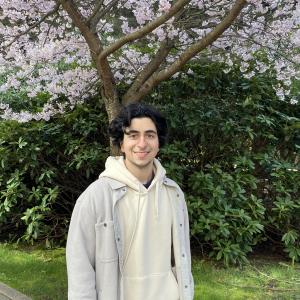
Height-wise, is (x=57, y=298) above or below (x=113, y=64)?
below

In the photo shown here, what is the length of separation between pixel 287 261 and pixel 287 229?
333 millimetres

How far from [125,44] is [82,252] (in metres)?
2.88

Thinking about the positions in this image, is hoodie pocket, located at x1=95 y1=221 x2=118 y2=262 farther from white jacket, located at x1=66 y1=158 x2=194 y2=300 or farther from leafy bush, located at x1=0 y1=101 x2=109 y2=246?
leafy bush, located at x1=0 y1=101 x2=109 y2=246

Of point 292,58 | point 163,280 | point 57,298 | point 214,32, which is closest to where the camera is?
point 163,280

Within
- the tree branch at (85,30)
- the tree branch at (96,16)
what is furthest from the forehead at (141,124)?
the tree branch at (96,16)

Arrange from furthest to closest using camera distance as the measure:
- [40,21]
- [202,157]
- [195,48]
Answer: [202,157] → [40,21] → [195,48]

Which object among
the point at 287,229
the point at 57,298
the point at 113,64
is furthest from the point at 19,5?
the point at 287,229

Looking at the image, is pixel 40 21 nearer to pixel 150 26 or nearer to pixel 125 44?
pixel 125 44

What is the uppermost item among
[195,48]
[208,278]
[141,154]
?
[195,48]

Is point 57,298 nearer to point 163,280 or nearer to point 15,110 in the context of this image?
point 163,280

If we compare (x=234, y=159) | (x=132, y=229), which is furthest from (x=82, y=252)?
(x=234, y=159)

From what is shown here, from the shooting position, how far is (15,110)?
17.7 feet

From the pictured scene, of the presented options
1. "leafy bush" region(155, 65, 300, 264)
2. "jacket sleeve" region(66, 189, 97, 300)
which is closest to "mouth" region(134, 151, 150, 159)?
"jacket sleeve" region(66, 189, 97, 300)

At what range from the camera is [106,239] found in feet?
5.93
